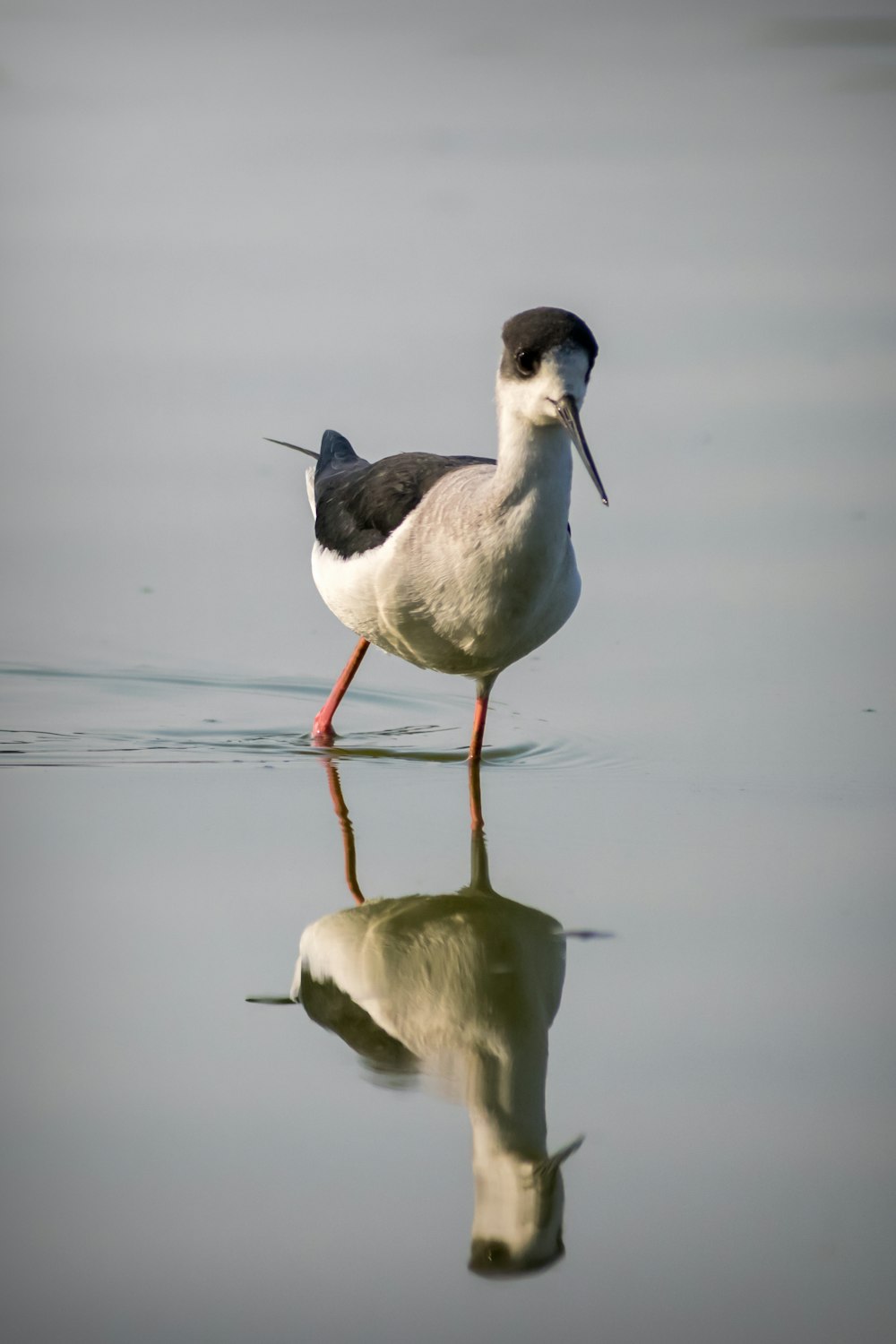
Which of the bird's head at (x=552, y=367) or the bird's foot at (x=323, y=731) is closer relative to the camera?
the bird's head at (x=552, y=367)

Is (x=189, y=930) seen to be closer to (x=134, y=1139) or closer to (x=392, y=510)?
(x=134, y=1139)

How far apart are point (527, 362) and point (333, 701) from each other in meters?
1.78

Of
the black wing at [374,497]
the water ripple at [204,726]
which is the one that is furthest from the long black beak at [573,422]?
the water ripple at [204,726]

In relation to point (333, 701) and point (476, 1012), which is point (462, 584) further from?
point (476, 1012)

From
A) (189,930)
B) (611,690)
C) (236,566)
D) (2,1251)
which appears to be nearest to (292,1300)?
(2,1251)

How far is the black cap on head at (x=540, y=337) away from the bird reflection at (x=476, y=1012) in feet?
4.84

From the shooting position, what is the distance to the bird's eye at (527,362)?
17.6ft

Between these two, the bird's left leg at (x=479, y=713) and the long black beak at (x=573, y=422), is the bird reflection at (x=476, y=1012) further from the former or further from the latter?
the long black beak at (x=573, y=422)

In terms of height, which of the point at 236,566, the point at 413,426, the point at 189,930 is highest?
the point at 413,426

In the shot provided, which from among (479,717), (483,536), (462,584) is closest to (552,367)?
(483,536)

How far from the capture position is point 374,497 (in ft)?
20.7

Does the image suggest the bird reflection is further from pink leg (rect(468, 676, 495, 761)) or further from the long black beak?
the long black beak

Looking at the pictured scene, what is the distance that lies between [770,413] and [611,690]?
329cm

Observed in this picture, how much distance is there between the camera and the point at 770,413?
9688 millimetres
